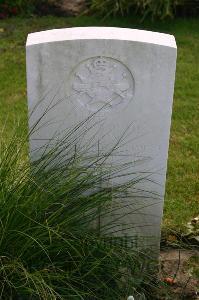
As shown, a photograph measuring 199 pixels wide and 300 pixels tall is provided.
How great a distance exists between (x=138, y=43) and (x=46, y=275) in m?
1.16

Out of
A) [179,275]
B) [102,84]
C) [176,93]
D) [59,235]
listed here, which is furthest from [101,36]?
[176,93]

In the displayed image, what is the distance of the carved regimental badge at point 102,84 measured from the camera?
3.23 metres

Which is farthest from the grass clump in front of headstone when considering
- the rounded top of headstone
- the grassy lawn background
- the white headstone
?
the grassy lawn background

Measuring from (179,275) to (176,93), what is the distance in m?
2.71

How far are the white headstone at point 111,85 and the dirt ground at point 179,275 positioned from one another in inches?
17.1

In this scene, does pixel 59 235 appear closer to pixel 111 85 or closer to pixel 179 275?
pixel 111 85

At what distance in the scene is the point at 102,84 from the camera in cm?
329

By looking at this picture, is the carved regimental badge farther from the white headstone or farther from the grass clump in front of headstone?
the grass clump in front of headstone

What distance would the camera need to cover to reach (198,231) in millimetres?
3973

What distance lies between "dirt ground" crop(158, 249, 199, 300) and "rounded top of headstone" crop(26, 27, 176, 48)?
Answer: 110 cm

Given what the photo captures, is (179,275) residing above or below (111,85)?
below

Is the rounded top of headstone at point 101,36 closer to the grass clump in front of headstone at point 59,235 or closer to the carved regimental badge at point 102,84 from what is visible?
the carved regimental badge at point 102,84

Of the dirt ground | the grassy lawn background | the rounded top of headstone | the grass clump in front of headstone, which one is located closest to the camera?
the grass clump in front of headstone

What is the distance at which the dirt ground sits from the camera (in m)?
3.47
